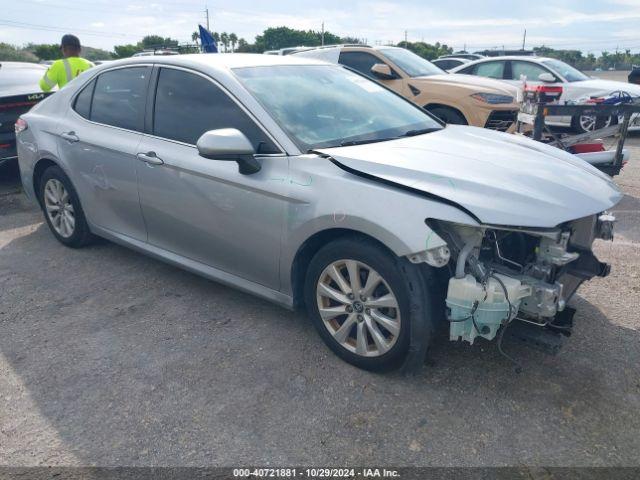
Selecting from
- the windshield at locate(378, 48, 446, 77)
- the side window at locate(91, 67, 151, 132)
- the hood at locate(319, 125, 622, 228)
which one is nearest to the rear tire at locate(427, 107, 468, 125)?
the windshield at locate(378, 48, 446, 77)

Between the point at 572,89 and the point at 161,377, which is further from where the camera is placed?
the point at 572,89

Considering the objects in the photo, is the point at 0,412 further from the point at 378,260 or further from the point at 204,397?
the point at 378,260

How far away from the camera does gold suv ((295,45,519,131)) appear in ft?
25.4

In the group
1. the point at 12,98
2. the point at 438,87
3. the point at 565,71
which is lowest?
the point at 12,98

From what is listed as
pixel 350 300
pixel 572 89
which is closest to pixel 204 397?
pixel 350 300

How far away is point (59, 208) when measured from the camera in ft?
16.2

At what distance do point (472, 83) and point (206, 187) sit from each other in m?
5.92

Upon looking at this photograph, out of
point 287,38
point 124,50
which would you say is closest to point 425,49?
point 287,38

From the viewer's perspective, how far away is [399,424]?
2.66m

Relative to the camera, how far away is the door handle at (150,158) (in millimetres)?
3732

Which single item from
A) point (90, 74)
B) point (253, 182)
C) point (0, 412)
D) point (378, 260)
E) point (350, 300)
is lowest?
point (0, 412)

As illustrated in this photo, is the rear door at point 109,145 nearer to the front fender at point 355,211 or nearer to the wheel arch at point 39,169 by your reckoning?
the wheel arch at point 39,169

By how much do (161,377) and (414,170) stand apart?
5.96ft

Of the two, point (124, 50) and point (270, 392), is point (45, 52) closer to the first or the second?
point (124, 50)
